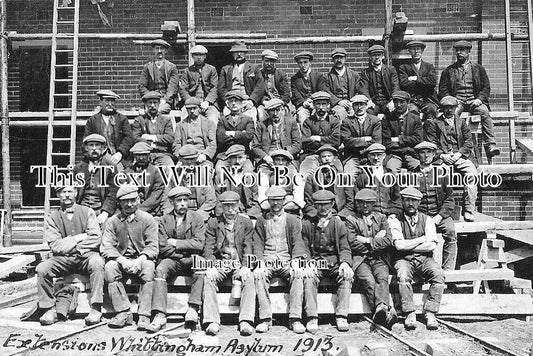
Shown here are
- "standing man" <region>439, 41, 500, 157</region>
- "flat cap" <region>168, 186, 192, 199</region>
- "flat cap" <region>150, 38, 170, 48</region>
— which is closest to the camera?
"flat cap" <region>168, 186, 192, 199</region>

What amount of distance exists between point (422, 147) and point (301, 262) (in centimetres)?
249

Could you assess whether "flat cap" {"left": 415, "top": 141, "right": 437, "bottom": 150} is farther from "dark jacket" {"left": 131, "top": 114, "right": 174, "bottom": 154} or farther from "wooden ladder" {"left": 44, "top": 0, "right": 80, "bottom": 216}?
"wooden ladder" {"left": 44, "top": 0, "right": 80, "bottom": 216}

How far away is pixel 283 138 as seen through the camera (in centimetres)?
893

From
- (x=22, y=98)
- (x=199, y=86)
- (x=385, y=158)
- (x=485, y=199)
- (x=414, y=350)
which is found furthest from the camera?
(x=22, y=98)

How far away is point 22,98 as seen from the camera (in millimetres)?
11828

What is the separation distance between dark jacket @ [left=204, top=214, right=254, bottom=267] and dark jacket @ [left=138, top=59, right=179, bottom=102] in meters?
3.35

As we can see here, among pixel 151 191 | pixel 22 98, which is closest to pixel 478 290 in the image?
pixel 151 191

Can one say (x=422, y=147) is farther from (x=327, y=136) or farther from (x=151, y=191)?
(x=151, y=191)

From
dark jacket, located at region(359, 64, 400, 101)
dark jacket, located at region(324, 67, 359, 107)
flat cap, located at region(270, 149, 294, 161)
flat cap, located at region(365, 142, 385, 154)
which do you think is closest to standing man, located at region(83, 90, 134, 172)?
flat cap, located at region(270, 149, 294, 161)

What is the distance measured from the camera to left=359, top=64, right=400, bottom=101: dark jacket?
9.62 meters

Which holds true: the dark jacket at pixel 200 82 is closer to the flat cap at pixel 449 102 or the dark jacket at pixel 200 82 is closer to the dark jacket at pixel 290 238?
the dark jacket at pixel 290 238

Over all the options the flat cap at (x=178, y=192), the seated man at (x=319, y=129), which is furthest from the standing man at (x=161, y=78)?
the flat cap at (x=178, y=192)

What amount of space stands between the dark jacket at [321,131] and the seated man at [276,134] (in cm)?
14

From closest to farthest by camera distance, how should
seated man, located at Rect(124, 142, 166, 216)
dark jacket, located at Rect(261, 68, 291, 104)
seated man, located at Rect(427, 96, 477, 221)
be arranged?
seated man, located at Rect(124, 142, 166, 216)
seated man, located at Rect(427, 96, 477, 221)
dark jacket, located at Rect(261, 68, 291, 104)
